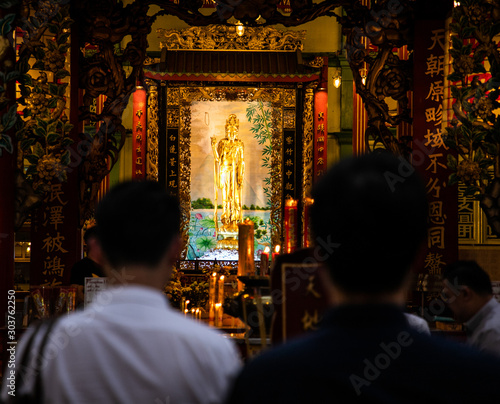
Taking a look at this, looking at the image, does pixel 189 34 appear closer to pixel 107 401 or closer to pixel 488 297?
pixel 488 297

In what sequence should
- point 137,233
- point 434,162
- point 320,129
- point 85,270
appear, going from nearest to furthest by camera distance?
point 137,233 < point 85,270 < point 434,162 < point 320,129

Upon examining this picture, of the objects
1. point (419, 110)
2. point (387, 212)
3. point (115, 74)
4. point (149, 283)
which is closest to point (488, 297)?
point (149, 283)

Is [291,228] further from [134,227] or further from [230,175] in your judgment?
[230,175]

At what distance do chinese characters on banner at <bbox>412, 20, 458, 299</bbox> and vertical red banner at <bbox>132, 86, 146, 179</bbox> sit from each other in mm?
5331

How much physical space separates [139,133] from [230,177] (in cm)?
150

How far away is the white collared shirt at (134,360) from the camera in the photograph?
3.85ft

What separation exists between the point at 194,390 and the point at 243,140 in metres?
9.75

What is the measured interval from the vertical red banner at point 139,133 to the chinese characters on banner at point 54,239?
179 inches

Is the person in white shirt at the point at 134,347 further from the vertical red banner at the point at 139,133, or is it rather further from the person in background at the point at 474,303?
the vertical red banner at the point at 139,133

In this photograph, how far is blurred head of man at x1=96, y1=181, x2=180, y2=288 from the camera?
130cm

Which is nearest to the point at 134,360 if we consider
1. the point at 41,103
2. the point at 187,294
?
the point at 41,103

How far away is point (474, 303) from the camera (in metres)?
2.58

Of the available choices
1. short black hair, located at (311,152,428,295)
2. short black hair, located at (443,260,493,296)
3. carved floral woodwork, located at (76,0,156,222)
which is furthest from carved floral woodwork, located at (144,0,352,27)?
short black hair, located at (311,152,428,295)

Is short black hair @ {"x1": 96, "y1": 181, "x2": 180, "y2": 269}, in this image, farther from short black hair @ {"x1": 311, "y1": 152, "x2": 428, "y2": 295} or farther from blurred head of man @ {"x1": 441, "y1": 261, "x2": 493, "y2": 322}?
blurred head of man @ {"x1": 441, "y1": 261, "x2": 493, "y2": 322}
